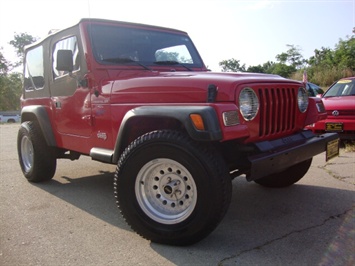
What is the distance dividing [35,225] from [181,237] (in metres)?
1.50

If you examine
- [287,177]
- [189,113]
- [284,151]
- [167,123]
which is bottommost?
[287,177]

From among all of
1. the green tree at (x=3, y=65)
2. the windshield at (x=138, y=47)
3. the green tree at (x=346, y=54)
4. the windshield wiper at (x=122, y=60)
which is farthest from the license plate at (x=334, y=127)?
the green tree at (x=3, y=65)

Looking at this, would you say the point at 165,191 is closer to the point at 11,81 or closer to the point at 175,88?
the point at 175,88

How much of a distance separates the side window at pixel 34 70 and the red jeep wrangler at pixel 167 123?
13.3 inches

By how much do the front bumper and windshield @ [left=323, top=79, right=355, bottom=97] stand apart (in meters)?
4.33

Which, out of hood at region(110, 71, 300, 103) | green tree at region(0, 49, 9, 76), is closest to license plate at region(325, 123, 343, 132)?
hood at region(110, 71, 300, 103)

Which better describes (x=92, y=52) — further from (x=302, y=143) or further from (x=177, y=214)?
(x=302, y=143)

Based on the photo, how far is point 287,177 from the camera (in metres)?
4.32

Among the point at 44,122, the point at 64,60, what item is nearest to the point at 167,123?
the point at 64,60

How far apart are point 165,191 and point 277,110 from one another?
1260 mm

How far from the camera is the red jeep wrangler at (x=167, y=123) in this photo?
105 inches

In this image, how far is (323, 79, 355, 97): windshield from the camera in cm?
742

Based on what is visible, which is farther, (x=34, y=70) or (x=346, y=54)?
(x=346, y=54)

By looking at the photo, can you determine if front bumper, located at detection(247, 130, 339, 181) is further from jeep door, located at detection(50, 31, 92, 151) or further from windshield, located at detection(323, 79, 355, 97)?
windshield, located at detection(323, 79, 355, 97)
